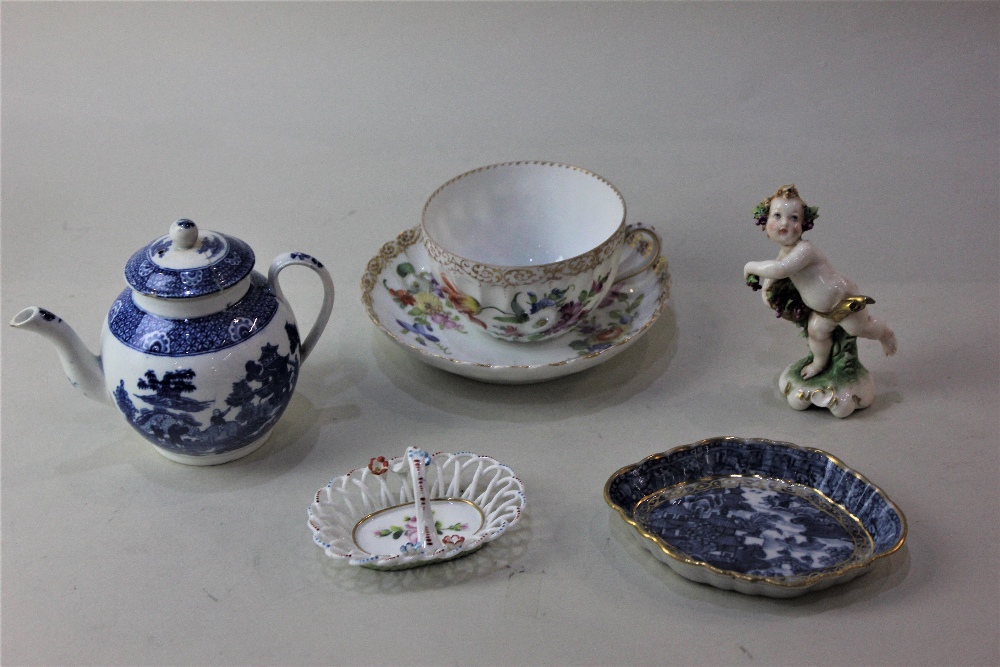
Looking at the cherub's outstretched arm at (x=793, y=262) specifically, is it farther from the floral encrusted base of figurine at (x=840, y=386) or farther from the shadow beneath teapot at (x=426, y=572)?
the shadow beneath teapot at (x=426, y=572)

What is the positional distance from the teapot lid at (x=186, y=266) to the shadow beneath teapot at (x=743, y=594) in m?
0.97

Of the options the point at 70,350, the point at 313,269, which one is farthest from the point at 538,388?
the point at 70,350

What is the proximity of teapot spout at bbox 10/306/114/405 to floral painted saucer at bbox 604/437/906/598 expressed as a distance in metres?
1.18

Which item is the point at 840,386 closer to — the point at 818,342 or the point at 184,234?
the point at 818,342

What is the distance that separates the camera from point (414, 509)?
2.40m

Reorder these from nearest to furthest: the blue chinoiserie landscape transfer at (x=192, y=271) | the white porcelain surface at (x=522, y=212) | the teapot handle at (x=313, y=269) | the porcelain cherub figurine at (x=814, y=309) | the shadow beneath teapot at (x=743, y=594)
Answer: the shadow beneath teapot at (x=743, y=594), the blue chinoiserie landscape transfer at (x=192, y=271), the porcelain cherub figurine at (x=814, y=309), the teapot handle at (x=313, y=269), the white porcelain surface at (x=522, y=212)

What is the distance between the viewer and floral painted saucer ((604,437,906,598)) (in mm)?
2166

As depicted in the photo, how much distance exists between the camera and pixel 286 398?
254cm

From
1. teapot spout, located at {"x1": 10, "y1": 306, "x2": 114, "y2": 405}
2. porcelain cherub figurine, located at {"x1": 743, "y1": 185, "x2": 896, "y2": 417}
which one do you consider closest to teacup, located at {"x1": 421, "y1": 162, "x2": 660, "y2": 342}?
porcelain cherub figurine, located at {"x1": 743, "y1": 185, "x2": 896, "y2": 417}

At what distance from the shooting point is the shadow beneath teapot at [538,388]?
2.74 m

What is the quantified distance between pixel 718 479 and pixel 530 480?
0.43 m

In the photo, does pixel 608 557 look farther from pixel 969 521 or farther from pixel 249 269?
pixel 249 269

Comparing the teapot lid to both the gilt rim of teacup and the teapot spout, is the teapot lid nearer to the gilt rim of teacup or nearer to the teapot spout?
the teapot spout

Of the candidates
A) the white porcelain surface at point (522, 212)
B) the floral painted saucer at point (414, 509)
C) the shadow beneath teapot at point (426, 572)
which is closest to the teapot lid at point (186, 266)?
the floral painted saucer at point (414, 509)
